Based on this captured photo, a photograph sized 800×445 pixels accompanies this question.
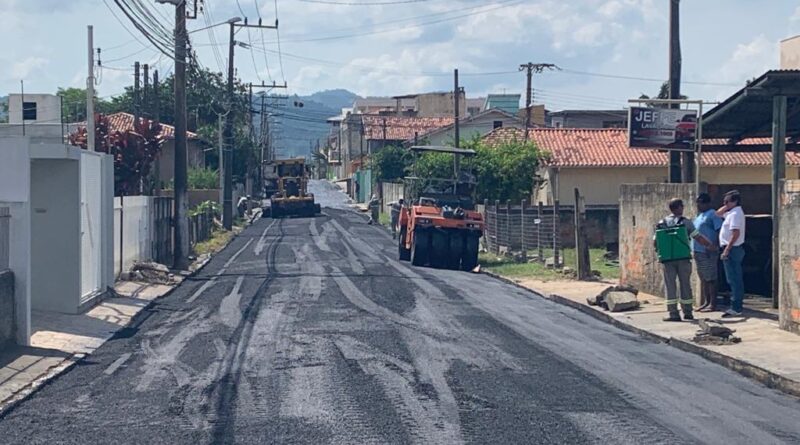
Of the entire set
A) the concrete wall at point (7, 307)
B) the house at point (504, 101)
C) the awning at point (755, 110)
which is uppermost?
the house at point (504, 101)

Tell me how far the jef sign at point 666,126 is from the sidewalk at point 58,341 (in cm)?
993

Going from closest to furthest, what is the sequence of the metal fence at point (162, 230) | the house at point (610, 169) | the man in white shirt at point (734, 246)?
the man in white shirt at point (734, 246), the metal fence at point (162, 230), the house at point (610, 169)

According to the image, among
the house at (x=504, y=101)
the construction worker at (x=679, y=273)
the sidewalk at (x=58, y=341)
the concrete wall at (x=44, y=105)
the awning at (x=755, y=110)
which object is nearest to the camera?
the sidewalk at (x=58, y=341)

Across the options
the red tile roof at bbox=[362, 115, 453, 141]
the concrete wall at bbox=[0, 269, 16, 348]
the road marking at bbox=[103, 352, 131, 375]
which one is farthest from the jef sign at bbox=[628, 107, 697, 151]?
the red tile roof at bbox=[362, 115, 453, 141]

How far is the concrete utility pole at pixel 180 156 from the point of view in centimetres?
2861

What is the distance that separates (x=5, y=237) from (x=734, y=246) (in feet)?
33.7

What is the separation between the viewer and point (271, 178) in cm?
6544

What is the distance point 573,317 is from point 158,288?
928 cm

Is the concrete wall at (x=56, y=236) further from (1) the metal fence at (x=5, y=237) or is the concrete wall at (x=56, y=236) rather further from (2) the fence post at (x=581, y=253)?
(2) the fence post at (x=581, y=253)

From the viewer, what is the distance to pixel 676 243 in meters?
17.0

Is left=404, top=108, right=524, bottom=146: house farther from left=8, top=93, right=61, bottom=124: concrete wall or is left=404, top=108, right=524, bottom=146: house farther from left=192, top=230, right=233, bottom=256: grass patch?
left=8, top=93, right=61, bottom=124: concrete wall

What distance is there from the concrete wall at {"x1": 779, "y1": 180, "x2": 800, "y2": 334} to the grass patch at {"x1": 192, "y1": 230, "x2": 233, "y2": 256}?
22778mm

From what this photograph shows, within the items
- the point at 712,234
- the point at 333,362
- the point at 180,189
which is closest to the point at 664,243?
the point at 712,234

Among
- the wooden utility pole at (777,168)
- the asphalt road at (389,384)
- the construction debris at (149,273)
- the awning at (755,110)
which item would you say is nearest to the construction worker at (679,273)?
the asphalt road at (389,384)
